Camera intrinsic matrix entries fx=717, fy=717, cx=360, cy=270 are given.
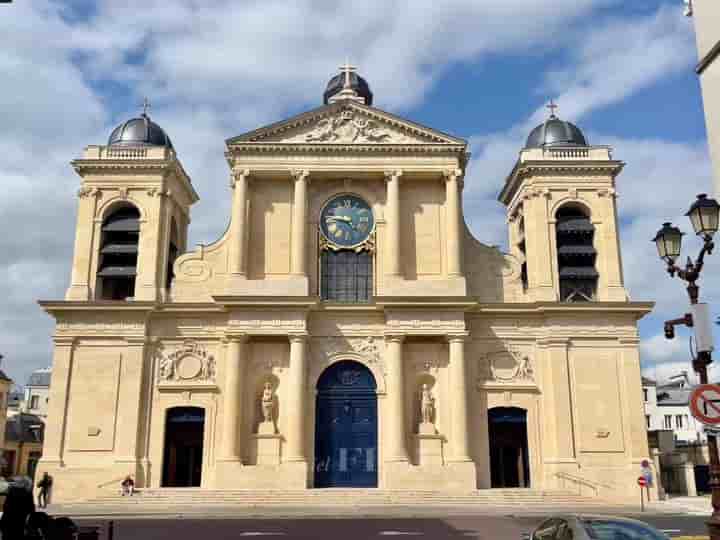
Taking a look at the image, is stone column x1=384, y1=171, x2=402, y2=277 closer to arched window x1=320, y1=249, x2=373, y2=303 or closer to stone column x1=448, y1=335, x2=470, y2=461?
arched window x1=320, y1=249, x2=373, y2=303

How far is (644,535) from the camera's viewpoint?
941 centimetres

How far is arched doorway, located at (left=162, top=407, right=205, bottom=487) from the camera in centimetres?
3039

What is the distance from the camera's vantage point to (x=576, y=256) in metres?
33.2

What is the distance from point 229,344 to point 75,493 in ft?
27.6

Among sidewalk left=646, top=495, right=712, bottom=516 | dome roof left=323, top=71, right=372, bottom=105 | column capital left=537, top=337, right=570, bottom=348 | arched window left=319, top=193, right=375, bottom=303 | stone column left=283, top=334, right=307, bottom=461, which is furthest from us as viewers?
dome roof left=323, top=71, right=372, bottom=105

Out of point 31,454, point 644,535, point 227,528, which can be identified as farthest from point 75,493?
point 31,454

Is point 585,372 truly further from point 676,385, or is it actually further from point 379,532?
point 676,385

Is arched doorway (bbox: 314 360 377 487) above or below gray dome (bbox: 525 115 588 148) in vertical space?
below

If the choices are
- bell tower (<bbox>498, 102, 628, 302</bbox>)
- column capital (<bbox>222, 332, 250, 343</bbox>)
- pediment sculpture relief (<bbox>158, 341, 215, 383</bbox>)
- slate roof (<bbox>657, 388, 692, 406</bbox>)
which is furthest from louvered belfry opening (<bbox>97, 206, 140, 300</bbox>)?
slate roof (<bbox>657, 388, 692, 406</bbox>)

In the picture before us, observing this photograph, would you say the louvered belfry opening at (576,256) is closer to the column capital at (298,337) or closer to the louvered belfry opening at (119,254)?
the column capital at (298,337)

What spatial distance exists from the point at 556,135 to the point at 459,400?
14123 mm

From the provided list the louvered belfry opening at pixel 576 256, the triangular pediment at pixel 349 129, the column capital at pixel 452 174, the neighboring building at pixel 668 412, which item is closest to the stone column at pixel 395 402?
the column capital at pixel 452 174

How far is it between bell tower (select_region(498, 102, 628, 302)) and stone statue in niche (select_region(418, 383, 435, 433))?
650cm

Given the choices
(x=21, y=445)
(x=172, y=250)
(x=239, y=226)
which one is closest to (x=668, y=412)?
(x=239, y=226)
